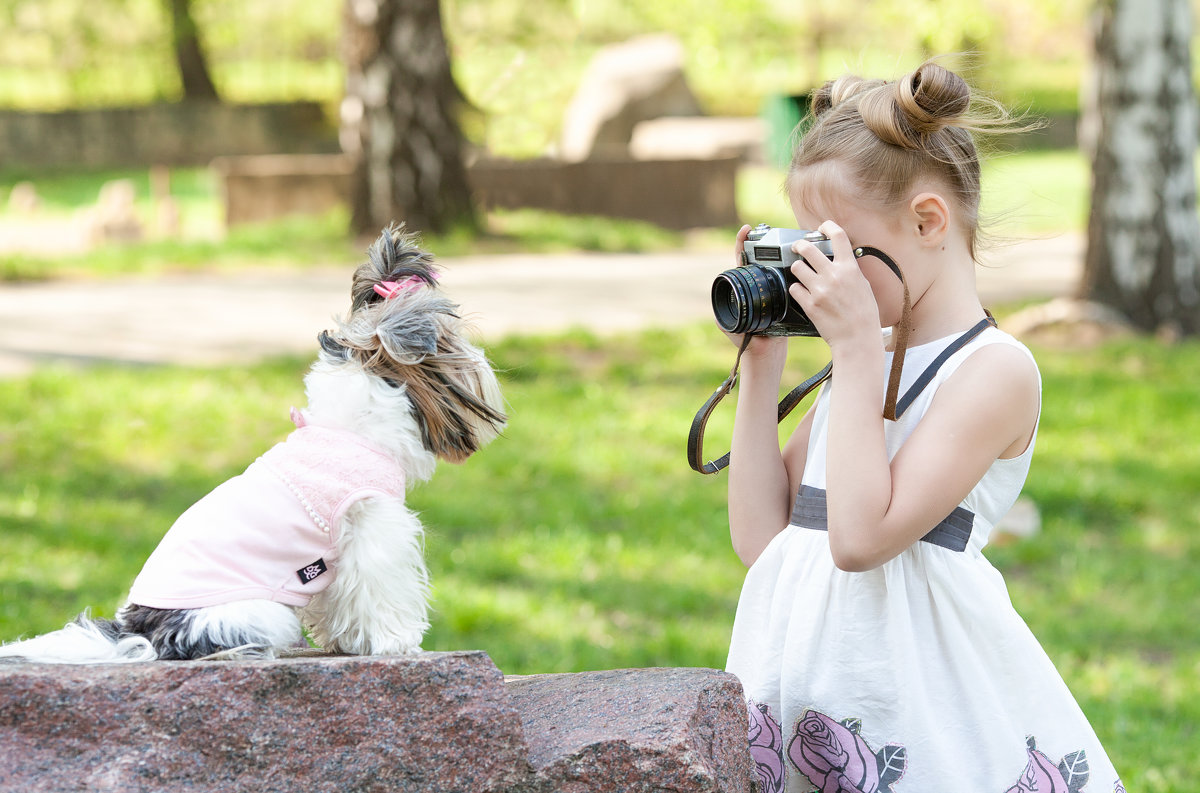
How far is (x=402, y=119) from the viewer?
34.1 ft

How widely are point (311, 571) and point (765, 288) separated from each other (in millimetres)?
1015

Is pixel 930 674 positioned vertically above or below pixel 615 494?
above

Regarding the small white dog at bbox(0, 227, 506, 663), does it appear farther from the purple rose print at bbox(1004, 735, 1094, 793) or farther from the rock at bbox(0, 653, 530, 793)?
the purple rose print at bbox(1004, 735, 1094, 793)

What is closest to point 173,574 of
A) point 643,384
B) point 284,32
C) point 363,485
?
point 363,485

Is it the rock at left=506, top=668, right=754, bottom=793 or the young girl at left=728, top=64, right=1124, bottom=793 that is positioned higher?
the young girl at left=728, top=64, right=1124, bottom=793

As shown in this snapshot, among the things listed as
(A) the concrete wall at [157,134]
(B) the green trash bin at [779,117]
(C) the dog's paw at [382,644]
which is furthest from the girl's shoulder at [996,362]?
(A) the concrete wall at [157,134]

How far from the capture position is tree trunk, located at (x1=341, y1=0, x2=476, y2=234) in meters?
9.94

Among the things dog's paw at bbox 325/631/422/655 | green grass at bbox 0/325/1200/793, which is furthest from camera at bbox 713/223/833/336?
green grass at bbox 0/325/1200/793

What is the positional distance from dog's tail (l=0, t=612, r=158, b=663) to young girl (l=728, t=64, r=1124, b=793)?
1.13 meters

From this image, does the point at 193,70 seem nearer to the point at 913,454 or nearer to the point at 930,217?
the point at 930,217

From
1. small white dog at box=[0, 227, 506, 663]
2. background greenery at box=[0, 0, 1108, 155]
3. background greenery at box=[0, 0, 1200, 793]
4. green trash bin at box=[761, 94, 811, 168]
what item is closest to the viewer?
small white dog at box=[0, 227, 506, 663]

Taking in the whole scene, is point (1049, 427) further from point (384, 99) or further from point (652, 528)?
point (384, 99)

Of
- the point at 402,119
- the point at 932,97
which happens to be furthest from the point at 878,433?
the point at 402,119

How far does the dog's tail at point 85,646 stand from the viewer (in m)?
2.11
